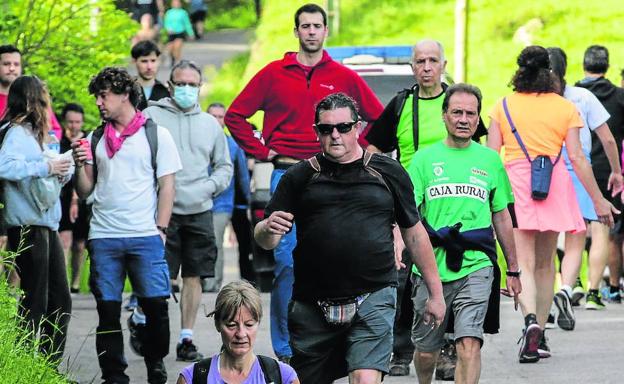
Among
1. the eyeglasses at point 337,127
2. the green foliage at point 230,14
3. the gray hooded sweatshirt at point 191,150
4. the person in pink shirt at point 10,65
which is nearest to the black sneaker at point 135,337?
the gray hooded sweatshirt at point 191,150

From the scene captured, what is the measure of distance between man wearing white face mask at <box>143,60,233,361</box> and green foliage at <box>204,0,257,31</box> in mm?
39089

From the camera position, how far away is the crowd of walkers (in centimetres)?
756

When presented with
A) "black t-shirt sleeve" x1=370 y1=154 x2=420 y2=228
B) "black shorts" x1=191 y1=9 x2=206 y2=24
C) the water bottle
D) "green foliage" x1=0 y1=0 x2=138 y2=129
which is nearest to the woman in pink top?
the water bottle

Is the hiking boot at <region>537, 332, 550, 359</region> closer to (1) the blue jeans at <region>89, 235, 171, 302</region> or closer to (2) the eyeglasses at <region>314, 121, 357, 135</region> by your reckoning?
(1) the blue jeans at <region>89, 235, 171, 302</region>

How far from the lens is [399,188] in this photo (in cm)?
766

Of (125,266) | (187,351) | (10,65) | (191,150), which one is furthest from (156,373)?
(10,65)

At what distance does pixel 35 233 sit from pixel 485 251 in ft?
8.92

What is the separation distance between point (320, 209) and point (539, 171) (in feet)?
13.3

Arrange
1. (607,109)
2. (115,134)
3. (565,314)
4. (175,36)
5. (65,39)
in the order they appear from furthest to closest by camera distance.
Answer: (175,36)
(65,39)
(607,109)
(565,314)
(115,134)

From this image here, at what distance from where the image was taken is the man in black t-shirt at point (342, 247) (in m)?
7.54

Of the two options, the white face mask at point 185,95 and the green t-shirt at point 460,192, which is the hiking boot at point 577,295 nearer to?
the white face mask at point 185,95

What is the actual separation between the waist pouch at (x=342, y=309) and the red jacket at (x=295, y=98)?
2.80m

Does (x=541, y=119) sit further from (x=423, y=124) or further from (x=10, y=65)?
(x=10, y=65)

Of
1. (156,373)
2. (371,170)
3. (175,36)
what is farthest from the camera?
(175,36)
